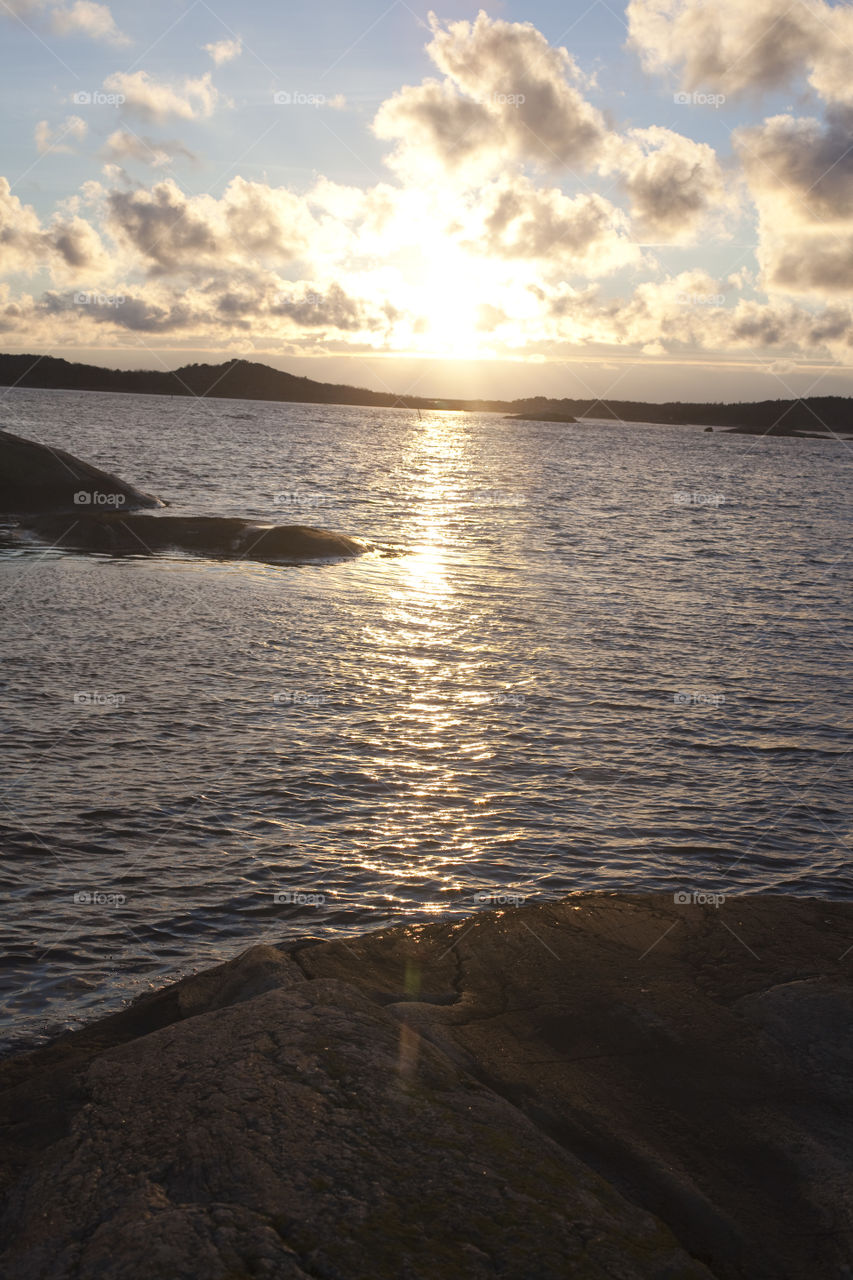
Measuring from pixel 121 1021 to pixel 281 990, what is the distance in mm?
1362

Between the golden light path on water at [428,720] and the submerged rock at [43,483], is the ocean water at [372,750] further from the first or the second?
the submerged rock at [43,483]

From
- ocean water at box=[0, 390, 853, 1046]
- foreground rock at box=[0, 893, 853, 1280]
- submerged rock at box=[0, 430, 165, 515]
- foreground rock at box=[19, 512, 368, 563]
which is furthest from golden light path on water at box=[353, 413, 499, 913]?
submerged rock at box=[0, 430, 165, 515]

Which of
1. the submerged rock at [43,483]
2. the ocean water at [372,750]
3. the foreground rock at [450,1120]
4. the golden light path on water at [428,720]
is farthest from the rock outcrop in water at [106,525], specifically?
the foreground rock at [450,1120]

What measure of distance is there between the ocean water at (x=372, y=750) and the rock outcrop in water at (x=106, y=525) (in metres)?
1.57

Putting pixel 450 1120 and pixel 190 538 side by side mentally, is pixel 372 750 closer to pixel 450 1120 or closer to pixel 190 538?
pixel 450 1120

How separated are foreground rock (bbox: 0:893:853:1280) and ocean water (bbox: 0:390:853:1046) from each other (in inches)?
Answer: 67.4

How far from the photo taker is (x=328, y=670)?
54.6 ft

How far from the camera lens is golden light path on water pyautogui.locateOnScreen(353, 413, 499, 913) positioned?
999cm

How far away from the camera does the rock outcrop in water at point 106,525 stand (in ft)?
93.2

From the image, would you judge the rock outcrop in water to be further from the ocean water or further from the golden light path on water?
the golden light path on water

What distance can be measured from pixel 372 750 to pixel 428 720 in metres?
1.68

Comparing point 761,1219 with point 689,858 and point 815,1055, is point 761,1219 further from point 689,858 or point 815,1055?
point 689,858

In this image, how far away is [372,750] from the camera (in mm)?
12844

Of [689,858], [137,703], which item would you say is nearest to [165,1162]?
[689,858]
